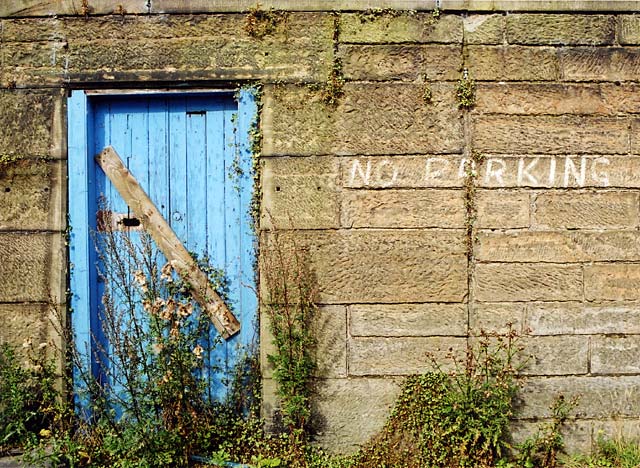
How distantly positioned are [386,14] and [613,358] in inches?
110

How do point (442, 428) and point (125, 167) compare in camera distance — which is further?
point (125, 167)

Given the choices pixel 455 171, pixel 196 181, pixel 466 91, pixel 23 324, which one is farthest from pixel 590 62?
pixel 23 324

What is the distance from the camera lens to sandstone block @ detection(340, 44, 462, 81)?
4172 mm

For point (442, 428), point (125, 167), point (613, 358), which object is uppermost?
point (125, 167)

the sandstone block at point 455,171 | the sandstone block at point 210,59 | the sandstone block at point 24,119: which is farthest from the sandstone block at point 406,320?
the sandstone block at point 24,119

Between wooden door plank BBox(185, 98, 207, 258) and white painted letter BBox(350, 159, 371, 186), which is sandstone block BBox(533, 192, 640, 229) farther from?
wooden door plank BBox(185, 98, 207, 258)

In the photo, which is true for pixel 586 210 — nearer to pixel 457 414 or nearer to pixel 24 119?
pixel 457 414

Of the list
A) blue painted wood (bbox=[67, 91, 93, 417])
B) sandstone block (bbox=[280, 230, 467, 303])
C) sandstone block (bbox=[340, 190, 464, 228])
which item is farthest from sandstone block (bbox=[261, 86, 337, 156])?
blue painted wood (bbox=[67, 91, 93, 417])

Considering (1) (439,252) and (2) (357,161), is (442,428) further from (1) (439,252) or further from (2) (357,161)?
(2) (357,161)

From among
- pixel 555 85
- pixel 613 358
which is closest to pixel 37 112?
pixel 555 85

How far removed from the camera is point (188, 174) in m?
4.30

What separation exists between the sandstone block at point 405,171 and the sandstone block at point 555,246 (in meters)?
0.46

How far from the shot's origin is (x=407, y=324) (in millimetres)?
4148

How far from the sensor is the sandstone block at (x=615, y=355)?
4.16 meters
